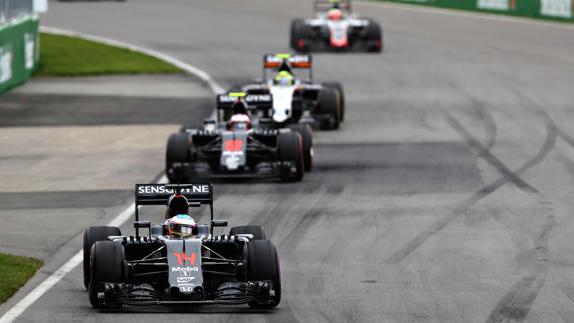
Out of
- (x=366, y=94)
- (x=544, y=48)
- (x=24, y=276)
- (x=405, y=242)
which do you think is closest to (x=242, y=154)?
(x=405, y=242)

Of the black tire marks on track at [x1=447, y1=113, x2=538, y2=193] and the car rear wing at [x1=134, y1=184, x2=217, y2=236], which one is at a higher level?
the car rear wing at [x1=134, y1=184, x2=217, y2=236]

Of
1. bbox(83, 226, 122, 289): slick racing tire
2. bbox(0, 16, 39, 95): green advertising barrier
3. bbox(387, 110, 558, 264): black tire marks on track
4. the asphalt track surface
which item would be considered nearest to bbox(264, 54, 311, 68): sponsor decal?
the asphalt track surface

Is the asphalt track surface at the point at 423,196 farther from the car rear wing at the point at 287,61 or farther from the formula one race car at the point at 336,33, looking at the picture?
the car rear wing at the point at 287,61

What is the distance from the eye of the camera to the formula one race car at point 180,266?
15.8m

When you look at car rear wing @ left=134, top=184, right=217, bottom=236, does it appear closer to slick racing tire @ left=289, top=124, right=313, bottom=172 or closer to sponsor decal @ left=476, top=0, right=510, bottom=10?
slick racing tire @ left=289, top=124, right=313, bottom=172

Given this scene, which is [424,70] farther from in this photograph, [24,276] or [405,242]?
[24,276]

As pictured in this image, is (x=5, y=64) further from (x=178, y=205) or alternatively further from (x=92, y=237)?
(x=178, y=205)

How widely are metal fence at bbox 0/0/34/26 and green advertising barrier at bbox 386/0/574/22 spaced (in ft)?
66.5

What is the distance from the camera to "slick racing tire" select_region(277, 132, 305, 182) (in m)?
25.3

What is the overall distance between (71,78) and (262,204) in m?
19.6

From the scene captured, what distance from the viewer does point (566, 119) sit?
110ft

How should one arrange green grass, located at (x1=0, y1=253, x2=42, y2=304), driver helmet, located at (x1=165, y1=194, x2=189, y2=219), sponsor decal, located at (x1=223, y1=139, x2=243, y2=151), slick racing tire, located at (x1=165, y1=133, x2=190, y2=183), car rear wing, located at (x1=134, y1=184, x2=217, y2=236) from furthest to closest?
sponsor decal, located at (x1=223, y1=139, x2=243, y2=151)
slick racing tire, located at (x1=165, y1=133, x2=190, y2=183)
car rear wing, located at (x1=134, y1=184, x2=217, y2=236)
green grass, located at (x1=0, y1=253, x2=42, y2=304)
driver helmet, located at (x1=165, y1=194, x2=189, y2=219)

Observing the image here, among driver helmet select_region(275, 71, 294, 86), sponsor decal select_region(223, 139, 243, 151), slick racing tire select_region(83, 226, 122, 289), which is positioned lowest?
driver helmet select_region(275, 71, 294, 86)

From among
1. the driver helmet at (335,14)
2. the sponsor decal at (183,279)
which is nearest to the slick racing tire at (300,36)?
the driver helmet at (335,14)
